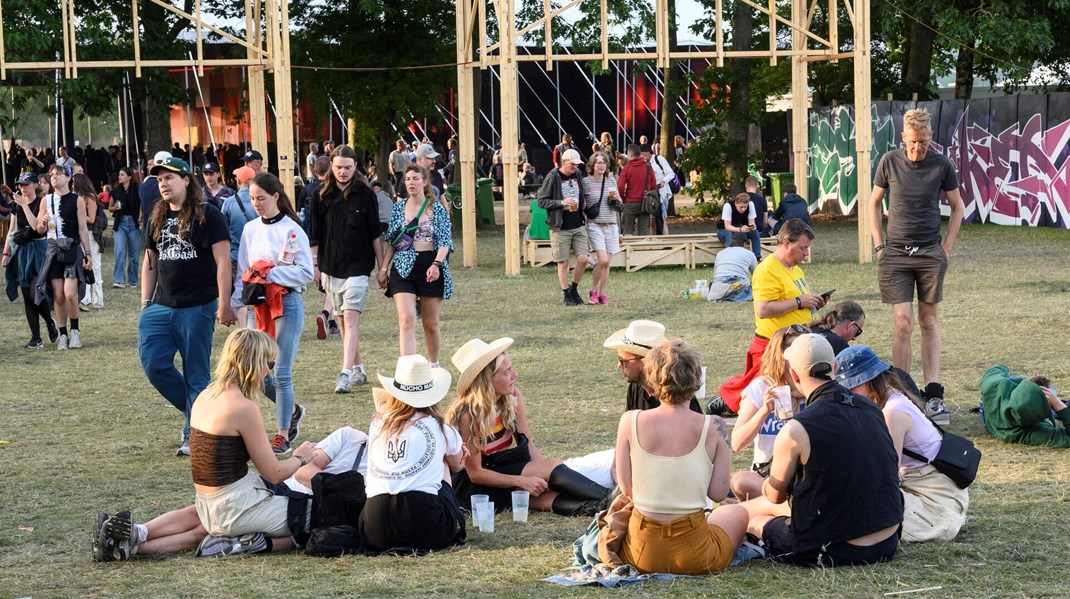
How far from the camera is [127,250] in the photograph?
1931 cm

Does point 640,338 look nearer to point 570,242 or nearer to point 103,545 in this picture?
point 103,545

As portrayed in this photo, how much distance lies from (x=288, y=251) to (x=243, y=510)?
9.47 ft

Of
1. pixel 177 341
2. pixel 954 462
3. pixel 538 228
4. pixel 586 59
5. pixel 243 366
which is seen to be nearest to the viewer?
pixel 954 462

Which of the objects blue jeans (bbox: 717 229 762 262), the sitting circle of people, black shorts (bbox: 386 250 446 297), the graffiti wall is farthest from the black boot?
the graffiti wall

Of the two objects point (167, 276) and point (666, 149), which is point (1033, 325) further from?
point (666, 149)

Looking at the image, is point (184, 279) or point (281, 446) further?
point (281, 446)

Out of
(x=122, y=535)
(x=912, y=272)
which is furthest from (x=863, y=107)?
(x=122, y=535)

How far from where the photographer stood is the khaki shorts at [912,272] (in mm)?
9273

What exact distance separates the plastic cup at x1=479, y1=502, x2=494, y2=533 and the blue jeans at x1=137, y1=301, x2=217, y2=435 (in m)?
2.53

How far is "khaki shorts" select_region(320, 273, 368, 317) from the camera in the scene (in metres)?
10.4

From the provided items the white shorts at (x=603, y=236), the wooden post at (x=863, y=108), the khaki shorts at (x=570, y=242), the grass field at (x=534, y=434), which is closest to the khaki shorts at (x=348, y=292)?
the grass field at (x=534, y=434)

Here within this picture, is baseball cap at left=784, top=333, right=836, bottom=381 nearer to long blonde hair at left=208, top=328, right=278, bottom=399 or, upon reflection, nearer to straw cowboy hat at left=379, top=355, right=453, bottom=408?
straw cowboy hat at left=379, top=355, right=453, bottom=408

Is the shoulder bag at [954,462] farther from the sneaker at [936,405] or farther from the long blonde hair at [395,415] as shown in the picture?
the sneaker at [936,405]

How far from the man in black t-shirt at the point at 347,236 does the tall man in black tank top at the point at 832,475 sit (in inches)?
209
